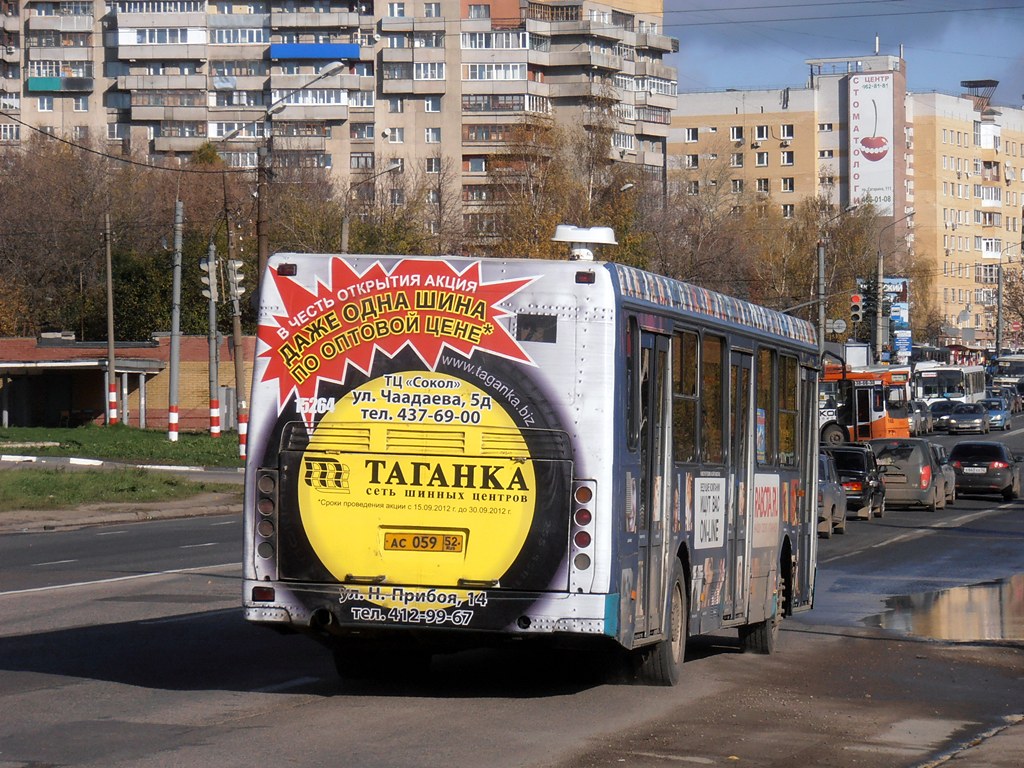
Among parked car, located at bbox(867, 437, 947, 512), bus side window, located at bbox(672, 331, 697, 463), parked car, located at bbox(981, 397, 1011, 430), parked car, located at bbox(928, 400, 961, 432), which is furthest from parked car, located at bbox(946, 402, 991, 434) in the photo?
bus side window, located at bbox(672, 331, 697, 463)

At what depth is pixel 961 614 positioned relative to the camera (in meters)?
17.4

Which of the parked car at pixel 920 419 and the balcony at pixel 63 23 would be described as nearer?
the parked car at pixel 920 419

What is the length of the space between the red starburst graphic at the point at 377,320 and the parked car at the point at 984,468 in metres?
32.9

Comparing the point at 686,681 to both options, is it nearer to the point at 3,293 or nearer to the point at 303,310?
the point at 303,310

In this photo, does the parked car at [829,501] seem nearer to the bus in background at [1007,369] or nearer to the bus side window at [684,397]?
the bus side window at [684,397]

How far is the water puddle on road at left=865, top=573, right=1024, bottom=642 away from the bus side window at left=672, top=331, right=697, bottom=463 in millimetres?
5137

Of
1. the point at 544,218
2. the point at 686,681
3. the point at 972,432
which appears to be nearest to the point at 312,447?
the point at 686,681

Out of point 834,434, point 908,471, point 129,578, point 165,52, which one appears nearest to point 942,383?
point 834,434

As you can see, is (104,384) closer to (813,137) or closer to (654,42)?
(654,42)

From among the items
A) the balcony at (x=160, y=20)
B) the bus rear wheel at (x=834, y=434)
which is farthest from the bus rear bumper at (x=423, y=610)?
the balcony at (x=160, y=20)

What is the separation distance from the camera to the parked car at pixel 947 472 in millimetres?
37981

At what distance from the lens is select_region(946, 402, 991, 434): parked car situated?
7481 centimetres

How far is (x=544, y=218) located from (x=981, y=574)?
135 feet

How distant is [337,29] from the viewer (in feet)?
387
